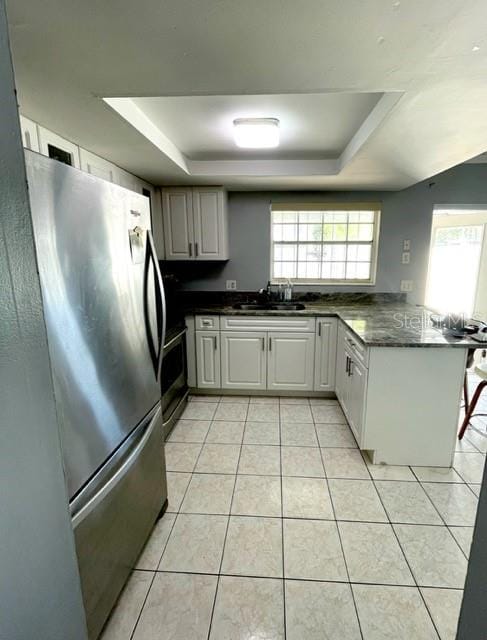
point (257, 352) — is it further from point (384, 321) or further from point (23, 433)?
point (23, 433)

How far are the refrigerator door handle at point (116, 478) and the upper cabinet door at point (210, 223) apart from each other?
6.62 feet

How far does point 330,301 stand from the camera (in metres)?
3.59

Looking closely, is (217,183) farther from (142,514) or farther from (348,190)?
(142,514)

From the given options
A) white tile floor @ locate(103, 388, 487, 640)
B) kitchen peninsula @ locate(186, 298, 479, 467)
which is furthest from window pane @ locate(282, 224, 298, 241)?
white tile floor @ locate(103, 388, 487, 640)

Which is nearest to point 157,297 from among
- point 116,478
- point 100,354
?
point 100,354

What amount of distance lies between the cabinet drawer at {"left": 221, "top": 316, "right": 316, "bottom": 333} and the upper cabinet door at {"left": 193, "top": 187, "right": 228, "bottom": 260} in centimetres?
71

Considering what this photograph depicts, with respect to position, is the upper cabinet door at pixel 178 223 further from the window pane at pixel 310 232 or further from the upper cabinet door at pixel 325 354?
the upper cabinet door at pixel 325 354

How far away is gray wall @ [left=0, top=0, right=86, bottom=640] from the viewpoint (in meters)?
0.56

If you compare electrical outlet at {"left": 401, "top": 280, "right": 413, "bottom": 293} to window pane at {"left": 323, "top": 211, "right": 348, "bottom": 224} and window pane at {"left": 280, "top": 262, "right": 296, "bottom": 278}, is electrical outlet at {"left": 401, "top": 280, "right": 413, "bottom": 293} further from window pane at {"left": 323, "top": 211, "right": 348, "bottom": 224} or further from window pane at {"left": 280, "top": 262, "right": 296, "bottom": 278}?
window pane at {"left": 280, "top": 262, "right": 296, "bottom": 278}

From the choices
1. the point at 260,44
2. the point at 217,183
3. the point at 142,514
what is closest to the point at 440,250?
the point at 217,183

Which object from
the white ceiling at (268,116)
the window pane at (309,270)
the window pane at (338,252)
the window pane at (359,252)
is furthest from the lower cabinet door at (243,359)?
the white ceiling at (268,116)

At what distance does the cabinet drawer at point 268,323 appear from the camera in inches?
121

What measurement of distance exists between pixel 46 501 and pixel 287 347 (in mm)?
2595

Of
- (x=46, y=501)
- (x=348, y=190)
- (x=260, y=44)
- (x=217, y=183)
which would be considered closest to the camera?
(x=46, y=501)
